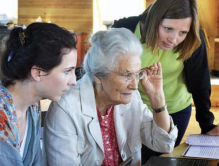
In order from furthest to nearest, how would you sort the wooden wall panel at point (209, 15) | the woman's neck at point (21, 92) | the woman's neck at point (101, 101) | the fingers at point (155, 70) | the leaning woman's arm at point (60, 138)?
the wooden wall panel at point (209, 15) → the fingers at point (155, 70) → the woman's neck at point (101, 101) → the leaning woman's arm at point (60, 138) → the woman's neck at point (21, 92)

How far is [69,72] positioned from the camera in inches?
63.7

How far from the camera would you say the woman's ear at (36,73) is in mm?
1546

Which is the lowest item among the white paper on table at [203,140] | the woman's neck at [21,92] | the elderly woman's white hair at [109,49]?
the white paper on table at [203,140]

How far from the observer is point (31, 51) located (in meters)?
1.52

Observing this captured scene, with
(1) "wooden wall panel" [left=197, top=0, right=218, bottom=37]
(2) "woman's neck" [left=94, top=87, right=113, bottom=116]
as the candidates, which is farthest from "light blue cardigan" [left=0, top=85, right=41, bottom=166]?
(1) "wooden wall panel" [left=197, top=0, right=218, bottom=37]

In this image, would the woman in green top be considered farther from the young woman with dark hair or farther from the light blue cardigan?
the light blue cardigan

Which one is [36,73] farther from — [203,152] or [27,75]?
[203,152]

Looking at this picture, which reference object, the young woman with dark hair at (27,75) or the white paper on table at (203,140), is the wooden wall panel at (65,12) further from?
the young woman with dark hair at (27,75)

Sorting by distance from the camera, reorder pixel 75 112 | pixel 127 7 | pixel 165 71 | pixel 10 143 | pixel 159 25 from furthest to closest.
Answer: pixel 127 7, pixel 165 71, pixel 159 25, pixel 75 112, pixel 10 143

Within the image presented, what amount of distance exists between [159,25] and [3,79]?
0.86m

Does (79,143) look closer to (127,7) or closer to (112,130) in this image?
(112,130)

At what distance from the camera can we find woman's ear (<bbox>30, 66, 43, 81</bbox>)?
155 centimetres

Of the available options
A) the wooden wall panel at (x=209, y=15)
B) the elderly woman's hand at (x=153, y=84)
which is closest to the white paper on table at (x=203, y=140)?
the elderly woman's hand at (x=153, y=84)

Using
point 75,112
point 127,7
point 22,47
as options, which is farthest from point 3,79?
point 127,7
